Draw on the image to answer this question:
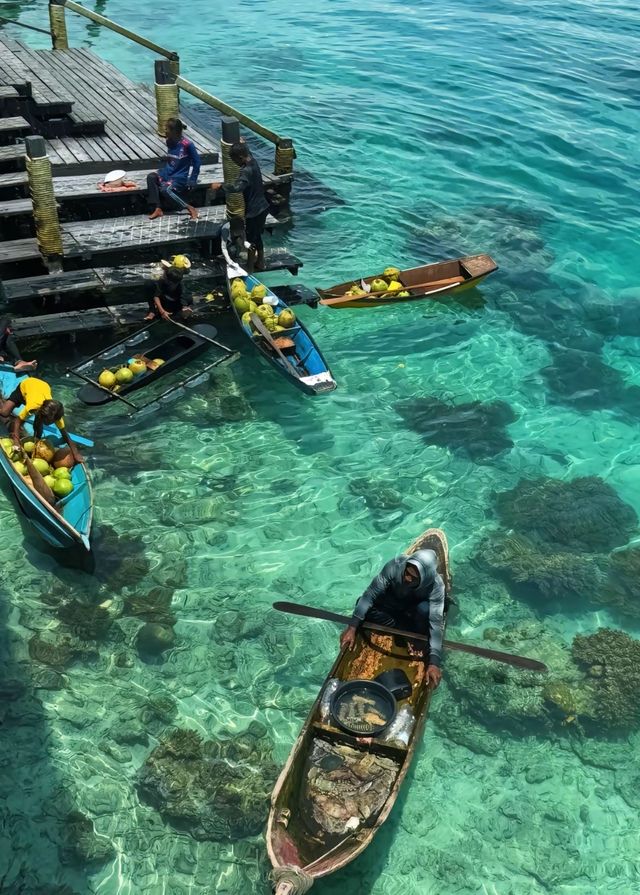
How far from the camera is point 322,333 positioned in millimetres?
18172

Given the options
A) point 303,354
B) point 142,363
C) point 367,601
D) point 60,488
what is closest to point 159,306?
point 142,363

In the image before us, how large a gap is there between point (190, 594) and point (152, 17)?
42777 millimetres

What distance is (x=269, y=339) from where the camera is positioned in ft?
51.0

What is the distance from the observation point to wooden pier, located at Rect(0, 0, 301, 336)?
15.8 meters

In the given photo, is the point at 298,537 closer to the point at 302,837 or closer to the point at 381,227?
the point at 302,837

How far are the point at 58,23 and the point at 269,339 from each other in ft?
62.9

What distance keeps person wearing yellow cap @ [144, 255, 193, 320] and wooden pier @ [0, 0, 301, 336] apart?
68cm

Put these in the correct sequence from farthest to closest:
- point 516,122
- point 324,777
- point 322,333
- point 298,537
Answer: point 516,122 < point 322,333 < point 298,537 < point 324,777

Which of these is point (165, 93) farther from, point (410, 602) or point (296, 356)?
point (410, 602)

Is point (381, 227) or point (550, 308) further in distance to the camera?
point (381, 227)

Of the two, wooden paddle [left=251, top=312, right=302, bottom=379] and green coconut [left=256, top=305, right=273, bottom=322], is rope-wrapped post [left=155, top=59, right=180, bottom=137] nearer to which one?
green coconut [left=256, top=305, right=273, bottom=322]

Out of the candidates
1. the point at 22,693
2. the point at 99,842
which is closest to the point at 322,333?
the point at 22,693

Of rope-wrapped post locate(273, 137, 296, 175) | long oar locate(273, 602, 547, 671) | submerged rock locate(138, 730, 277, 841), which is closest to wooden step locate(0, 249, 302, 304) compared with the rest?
rope-wrapped post locate(273, 137, 296, 175)

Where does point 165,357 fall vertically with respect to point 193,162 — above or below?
below
